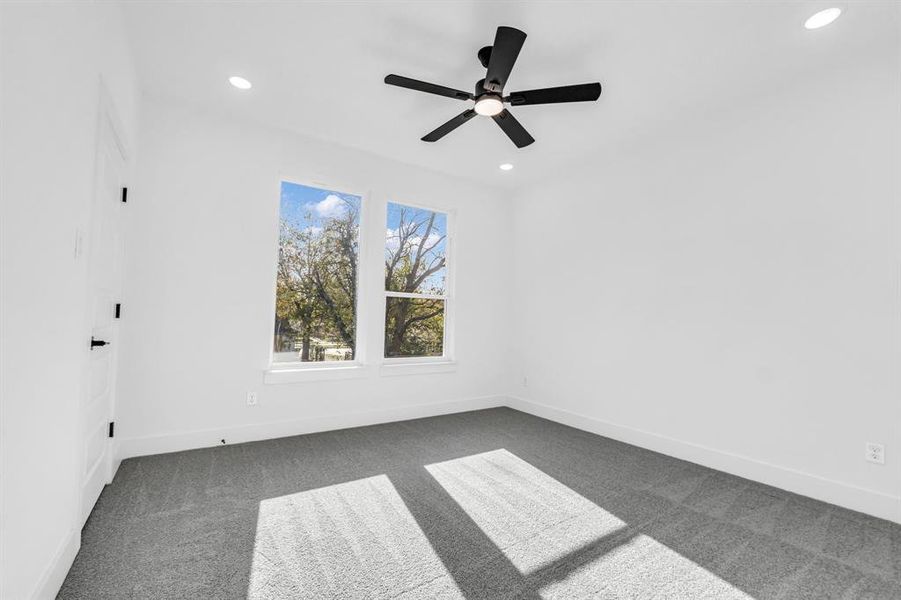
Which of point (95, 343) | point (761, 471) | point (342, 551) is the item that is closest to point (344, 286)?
point (95, 343)

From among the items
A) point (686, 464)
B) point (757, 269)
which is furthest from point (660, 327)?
point (686, 464)

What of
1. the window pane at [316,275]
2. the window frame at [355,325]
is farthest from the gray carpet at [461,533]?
the window pane at [316,275]

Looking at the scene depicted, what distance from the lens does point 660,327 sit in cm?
353

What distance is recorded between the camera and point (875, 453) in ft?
7.87

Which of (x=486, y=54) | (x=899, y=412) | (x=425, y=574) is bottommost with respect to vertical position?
(x=425, y=574)

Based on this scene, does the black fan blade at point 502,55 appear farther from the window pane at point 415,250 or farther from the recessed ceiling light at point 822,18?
the window pane at point 415,250

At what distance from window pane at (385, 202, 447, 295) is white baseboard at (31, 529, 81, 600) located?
3.02 m

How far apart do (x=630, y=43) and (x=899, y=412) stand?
264 cm

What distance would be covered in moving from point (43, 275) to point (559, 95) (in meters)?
Result: 2.52

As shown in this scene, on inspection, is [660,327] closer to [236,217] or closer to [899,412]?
[899,412]

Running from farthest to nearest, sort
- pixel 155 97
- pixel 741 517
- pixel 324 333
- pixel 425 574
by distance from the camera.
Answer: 1. pixel 324 333
2. pixel 155 97
3. pixel 741 517
4. pixel 425 574

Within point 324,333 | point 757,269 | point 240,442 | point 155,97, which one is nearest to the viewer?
point 757,269

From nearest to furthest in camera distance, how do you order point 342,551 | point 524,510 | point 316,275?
point 342,551 < point 524,510 < point 316,275

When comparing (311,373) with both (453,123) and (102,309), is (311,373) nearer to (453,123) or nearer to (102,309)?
(102,309)
